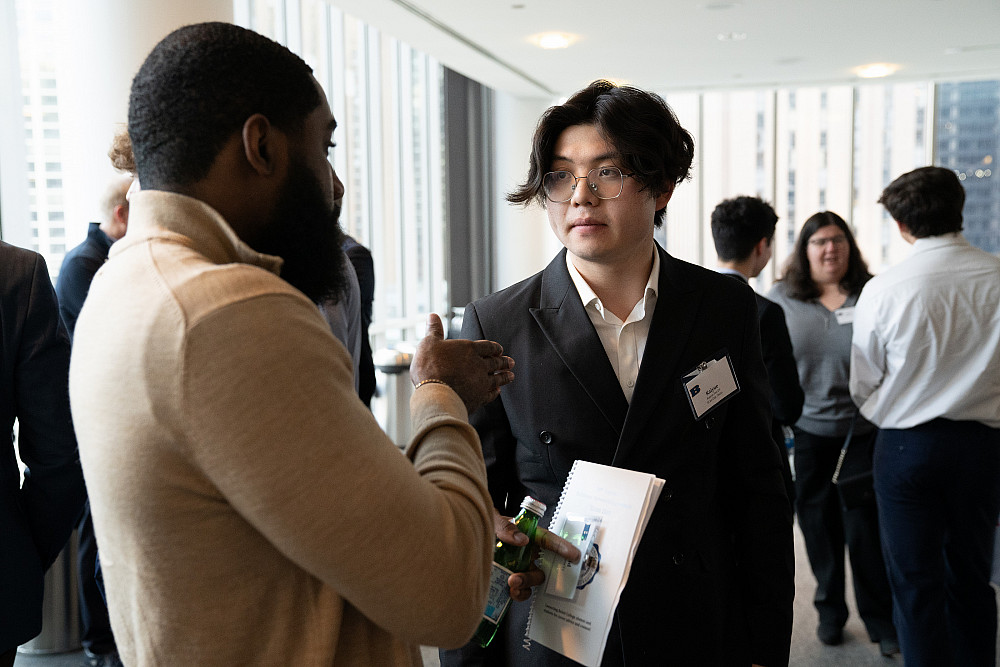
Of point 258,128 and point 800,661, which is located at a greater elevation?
point 258,128

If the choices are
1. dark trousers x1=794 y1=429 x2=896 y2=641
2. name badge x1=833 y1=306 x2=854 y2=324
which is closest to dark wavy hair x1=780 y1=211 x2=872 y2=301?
name badge x1=833 y1=306 x2=854 y2=324

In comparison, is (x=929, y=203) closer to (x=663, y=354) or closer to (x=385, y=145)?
(x=663, y=354)

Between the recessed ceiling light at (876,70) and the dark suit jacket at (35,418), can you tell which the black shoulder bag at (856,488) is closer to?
the dark suit jacket at (35,418)

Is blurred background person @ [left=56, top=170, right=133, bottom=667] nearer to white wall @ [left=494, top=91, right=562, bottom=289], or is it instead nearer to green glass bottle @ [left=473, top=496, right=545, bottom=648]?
green glass bottle @ [left=473, top=496, right=545, bottom=648]

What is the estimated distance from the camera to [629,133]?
1.53 m

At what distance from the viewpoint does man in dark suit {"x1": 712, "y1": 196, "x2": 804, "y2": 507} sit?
3.07 meters

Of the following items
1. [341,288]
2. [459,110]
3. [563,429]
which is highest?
[459,110]

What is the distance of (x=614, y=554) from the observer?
4.08ft

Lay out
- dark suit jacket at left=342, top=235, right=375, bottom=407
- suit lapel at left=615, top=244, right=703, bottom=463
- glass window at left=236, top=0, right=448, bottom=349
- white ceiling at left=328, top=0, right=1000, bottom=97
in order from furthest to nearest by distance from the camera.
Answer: glass window at left=236, top=0, right=448, bottom=349, white ceiling at left=328, top=0, right=1000, bottom=97, dark suit jacket at left=342, top=235, right=375, bottom=407, suit lapel at left=615, top=244, right=703, bottom=463

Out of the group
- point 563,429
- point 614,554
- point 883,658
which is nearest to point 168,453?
point 614,554

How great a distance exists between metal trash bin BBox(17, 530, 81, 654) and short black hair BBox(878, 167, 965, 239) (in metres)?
3.41

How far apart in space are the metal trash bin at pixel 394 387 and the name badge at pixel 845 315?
264cm

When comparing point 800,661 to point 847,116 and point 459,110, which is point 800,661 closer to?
point 459,110

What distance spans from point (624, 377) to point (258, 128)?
90 cm
